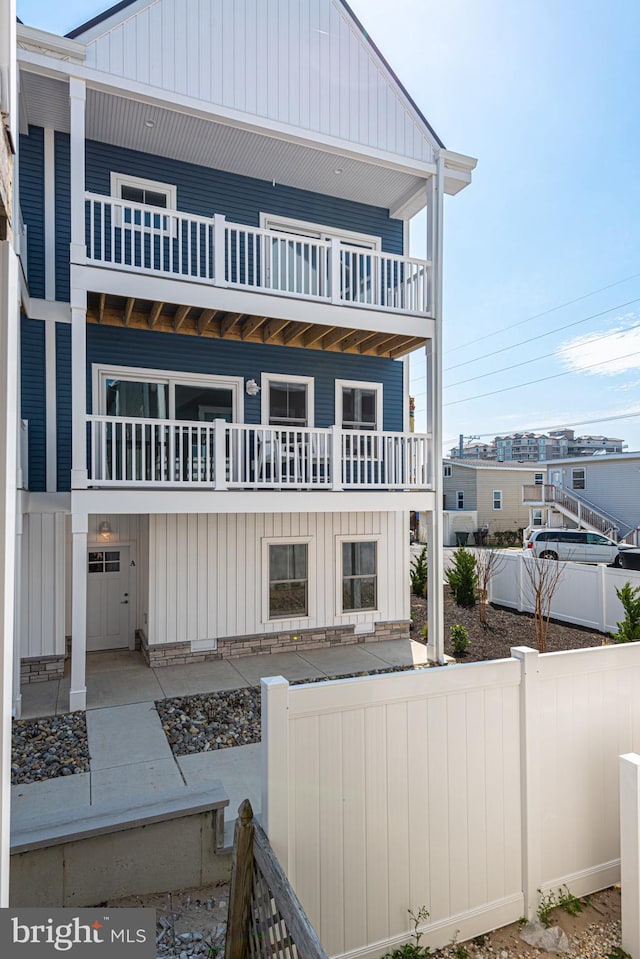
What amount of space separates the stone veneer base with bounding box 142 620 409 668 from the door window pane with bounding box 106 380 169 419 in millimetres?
3604

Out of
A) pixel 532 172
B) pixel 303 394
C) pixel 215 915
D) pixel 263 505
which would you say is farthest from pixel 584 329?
pixel 215 915

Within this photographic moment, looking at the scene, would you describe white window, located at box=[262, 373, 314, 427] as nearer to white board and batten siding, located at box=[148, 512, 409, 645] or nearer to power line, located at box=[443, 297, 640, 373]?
white board and batten siding, located at box=[148, 512, 409, 645]

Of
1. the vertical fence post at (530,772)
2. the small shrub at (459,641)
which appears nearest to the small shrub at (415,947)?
the vertical fence post at (530,772)

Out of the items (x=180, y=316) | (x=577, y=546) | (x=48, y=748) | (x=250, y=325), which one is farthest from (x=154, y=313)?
(x=577, y=546)

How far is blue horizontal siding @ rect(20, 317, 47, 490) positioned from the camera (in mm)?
7660

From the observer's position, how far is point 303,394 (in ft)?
31.5

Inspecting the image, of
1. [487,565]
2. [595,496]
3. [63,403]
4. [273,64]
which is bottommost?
[487,565]

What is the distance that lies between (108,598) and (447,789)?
22.9ft

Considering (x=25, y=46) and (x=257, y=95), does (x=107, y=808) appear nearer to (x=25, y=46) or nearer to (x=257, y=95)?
(x=25, y=46)

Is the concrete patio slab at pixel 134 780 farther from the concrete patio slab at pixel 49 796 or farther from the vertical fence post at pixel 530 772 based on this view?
the vertical fence post at pixel 530 772

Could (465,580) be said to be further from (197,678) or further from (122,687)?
(122,687)

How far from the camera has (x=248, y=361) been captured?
29.9 feet

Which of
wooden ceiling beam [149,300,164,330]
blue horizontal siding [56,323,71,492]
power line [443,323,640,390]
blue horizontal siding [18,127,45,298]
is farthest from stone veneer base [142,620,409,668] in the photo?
power line [443,323,640,390]
